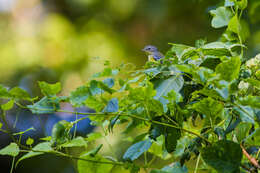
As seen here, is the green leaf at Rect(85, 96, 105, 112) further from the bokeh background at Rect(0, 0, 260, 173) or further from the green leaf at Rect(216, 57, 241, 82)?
the bokeh background at Rect(0, 0, 260, 173)

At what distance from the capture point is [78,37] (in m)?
2.20

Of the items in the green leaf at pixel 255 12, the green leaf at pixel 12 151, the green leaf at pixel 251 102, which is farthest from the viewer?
the green leaf at pixel 255 12

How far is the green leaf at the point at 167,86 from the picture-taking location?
431mm

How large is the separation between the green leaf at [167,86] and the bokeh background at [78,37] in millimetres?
1584

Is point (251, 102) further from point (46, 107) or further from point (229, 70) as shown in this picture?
point (46, 107)

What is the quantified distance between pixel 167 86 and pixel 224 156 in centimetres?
12

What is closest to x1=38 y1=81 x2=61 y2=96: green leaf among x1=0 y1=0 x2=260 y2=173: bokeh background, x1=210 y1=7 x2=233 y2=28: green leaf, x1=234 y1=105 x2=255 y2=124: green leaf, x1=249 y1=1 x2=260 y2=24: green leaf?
x1=234 y1=105 x2=255 y2=124: green leaf

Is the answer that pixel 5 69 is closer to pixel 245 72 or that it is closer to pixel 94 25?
pixel 94 25

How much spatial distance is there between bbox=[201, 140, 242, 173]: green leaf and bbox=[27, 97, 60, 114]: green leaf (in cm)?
20

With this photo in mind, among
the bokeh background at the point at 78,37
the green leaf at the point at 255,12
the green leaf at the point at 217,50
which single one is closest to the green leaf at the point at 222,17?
the green leaf at the point at 217,50

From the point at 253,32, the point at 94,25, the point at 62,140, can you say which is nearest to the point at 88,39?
the point at 94,25

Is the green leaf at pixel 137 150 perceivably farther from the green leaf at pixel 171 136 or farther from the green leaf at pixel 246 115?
the green leaf at pixel 246 115

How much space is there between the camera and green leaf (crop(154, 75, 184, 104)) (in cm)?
43

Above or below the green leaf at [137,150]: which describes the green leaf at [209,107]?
above
